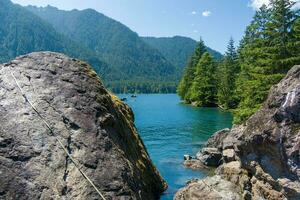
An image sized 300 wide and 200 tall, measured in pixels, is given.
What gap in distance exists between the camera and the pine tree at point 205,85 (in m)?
94.4

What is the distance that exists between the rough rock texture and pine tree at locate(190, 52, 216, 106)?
77.8m

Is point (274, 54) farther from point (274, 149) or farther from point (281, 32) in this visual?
point (274, 149)

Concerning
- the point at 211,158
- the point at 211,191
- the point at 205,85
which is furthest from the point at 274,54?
the point at 205,85

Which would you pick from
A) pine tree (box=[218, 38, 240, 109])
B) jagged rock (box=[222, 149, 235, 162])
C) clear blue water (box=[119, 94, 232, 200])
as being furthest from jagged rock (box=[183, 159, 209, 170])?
pine tree (box=[218, 38, 240, 109])

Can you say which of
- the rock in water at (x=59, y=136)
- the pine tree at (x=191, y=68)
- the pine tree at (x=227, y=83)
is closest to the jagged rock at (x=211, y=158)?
the rock in water at (x=59, y=136)

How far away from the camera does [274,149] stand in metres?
13.8

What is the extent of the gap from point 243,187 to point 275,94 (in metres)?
4.05

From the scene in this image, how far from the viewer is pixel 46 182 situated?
907 cm

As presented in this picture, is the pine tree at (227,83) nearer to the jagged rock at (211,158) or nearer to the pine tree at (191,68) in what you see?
the pine tree at (191,68)

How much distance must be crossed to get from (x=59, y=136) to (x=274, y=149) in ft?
25.1

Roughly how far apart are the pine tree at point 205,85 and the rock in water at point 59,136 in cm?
8245

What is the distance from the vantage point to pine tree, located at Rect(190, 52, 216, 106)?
94375mm

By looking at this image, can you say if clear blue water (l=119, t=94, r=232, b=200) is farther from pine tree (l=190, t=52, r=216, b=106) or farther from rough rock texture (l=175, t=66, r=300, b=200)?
pine tree (l=190, t=52, r=216, b=106)

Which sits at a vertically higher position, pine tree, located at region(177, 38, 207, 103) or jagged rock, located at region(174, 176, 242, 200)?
pine tree, located at region(177, 38, 207, 103)
